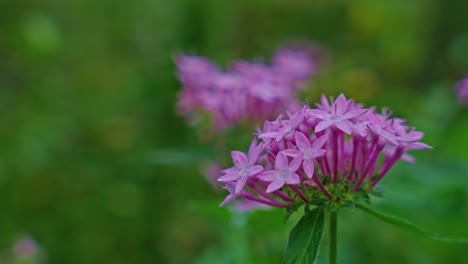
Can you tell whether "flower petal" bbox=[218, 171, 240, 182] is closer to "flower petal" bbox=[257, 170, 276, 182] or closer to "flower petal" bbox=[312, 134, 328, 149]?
"flower petal" bbox=[257, 170, 276, 182]

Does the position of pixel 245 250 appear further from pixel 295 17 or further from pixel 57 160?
pixel 295 17

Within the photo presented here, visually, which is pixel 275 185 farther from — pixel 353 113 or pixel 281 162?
pixel 353 113

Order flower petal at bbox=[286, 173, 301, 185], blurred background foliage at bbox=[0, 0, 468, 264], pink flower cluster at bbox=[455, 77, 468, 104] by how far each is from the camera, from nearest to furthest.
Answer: flower petal at bbox=[286, 173, 301, 185] < pink flower cluster at bbox=[455, 77, 468, 104] < blurred background foliage at bbox=[0, 0, 468, 264]

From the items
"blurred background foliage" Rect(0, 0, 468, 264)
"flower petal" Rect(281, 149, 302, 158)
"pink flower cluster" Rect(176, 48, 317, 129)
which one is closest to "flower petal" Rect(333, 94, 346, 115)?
"flower petal" Rect(281, 149, 302, 158)

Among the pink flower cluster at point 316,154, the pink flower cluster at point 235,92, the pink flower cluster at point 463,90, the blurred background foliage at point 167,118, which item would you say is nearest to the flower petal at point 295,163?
the pink flower cluster at point 316,154

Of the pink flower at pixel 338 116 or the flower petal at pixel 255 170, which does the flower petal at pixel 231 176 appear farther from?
the pink flower at pixel 338 116

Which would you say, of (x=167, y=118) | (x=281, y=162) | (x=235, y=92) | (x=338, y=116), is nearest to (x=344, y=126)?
(x=338, y=116)
